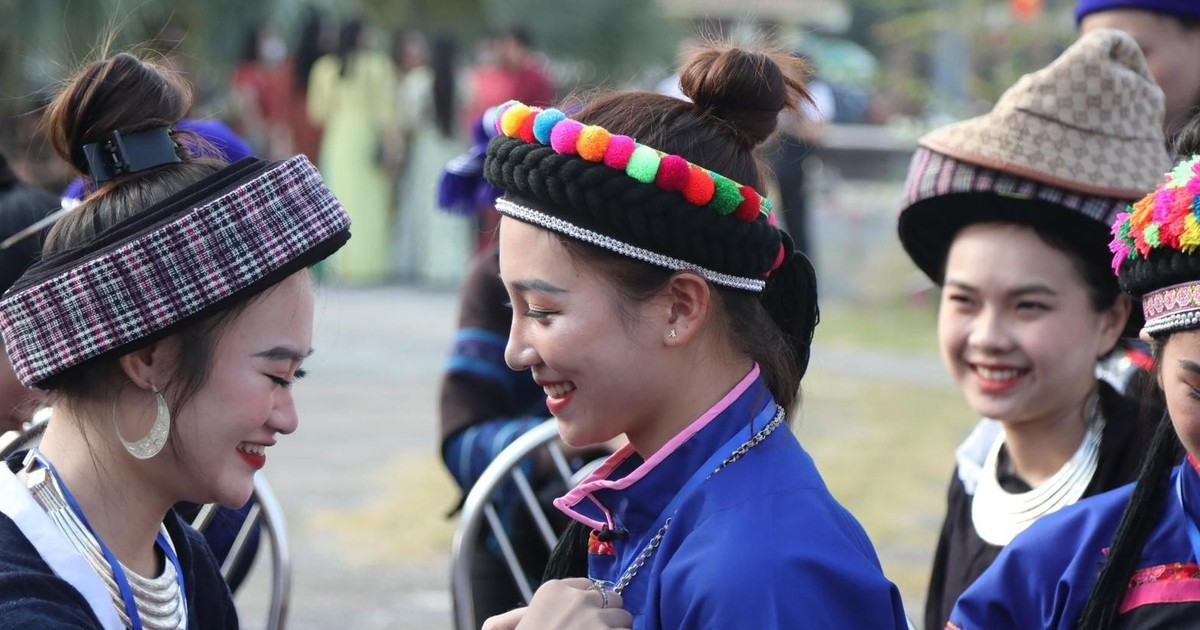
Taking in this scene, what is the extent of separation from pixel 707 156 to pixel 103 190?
865 millimetres

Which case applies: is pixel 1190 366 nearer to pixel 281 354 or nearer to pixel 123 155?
pixel 281 354

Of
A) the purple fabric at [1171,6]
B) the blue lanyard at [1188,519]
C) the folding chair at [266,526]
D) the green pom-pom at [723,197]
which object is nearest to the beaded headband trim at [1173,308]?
the blue lanyard at [1188,519]

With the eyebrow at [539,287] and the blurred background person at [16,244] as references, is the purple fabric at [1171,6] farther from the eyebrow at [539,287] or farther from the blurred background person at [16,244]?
the blurred background person at [16,244]

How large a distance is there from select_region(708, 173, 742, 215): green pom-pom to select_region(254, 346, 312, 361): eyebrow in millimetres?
635

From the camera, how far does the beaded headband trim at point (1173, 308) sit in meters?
2.09

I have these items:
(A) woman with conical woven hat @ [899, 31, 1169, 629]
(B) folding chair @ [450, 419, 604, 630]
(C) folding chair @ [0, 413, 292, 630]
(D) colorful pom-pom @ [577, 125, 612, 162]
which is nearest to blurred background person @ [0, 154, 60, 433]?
(C) folding chair @ [0, 413, 292, 630]

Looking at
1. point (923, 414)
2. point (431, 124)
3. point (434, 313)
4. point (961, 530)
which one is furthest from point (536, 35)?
point (961, 530)

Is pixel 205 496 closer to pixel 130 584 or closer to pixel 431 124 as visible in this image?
pixel 130 584

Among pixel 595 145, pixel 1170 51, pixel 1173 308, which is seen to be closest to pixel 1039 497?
pixel 1173 308

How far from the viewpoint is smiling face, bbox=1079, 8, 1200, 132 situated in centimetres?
369

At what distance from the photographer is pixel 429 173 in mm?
13281

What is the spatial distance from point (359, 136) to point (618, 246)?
1154cm

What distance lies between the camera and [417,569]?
20.2 feet

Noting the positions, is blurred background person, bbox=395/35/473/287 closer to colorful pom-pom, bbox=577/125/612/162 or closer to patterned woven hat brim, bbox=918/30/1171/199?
patterned woven hat brim, bbox=918/30/1171/199
